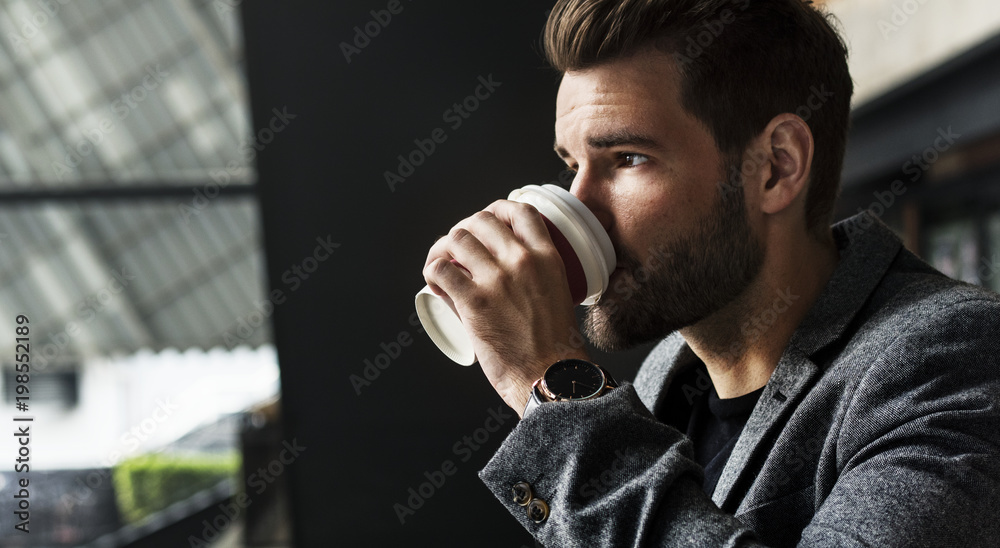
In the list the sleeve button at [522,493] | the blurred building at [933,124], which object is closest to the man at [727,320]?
the sleeve button at [522,493]

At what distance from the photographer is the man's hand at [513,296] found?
963 mm

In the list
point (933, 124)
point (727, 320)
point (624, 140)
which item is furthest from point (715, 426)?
point (933, 124)

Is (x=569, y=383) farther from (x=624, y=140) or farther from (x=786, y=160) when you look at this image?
(x=786, y=160)

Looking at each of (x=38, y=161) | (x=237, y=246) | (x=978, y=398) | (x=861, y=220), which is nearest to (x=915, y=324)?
(x=978, y=398)

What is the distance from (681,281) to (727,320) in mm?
136

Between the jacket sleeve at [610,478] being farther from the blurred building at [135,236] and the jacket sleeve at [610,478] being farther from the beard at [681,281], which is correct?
the blurred building at [135,236]

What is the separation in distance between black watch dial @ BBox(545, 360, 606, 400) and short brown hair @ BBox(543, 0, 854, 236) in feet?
1.49

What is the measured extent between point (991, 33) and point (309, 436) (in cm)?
314

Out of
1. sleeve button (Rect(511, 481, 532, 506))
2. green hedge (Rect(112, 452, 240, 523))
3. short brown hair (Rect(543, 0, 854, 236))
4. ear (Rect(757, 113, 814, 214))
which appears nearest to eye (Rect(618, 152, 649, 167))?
short brown hair (Rect(543, 0, 854, 236))

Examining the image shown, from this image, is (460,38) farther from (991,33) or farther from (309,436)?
(991,33)

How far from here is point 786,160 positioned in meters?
1.20

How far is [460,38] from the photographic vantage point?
158cm

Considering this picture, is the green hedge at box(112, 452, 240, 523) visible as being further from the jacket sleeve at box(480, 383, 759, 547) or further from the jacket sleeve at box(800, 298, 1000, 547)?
the jacket sleeve at box(800, 298, 1000, 547)

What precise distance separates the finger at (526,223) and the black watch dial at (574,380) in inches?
6.3
